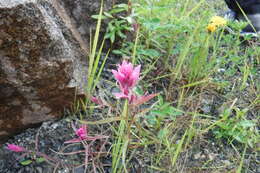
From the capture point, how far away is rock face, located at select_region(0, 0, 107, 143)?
89 cm

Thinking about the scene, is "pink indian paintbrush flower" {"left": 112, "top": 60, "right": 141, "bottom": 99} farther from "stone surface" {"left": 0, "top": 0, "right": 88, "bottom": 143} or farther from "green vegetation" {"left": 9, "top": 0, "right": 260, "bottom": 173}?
"stone surface" {"left": 0, "top": 0, "right": 88, "bottom": 143}

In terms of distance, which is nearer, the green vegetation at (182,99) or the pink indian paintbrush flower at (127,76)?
the pink indian paintbrush flower at (127,76)

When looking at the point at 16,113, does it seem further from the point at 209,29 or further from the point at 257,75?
the point at 257,75

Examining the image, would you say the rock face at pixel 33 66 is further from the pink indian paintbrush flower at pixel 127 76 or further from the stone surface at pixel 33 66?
the pink indian paintbrush flower at pixel 127 76

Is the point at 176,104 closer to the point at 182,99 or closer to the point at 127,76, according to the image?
the point at 182,99

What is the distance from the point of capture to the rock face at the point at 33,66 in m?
0.89

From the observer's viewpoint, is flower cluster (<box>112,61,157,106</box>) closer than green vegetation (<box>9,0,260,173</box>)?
Yes

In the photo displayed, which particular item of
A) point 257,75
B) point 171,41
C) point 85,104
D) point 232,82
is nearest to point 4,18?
point 85,104

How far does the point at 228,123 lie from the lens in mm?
1232

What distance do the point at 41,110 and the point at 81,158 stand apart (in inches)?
10.2

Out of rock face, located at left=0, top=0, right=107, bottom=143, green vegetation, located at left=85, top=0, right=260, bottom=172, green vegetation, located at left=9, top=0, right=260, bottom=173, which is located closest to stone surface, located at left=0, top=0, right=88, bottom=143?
rock face, located at left=0, top=0, right=107, bottom=143

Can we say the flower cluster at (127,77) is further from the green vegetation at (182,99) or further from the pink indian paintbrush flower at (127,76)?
the green vegetation at (182,99)

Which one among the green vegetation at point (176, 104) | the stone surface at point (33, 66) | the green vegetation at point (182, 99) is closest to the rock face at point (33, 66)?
the stone surface at point (33, 66)

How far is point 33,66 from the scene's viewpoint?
38.4 inches
